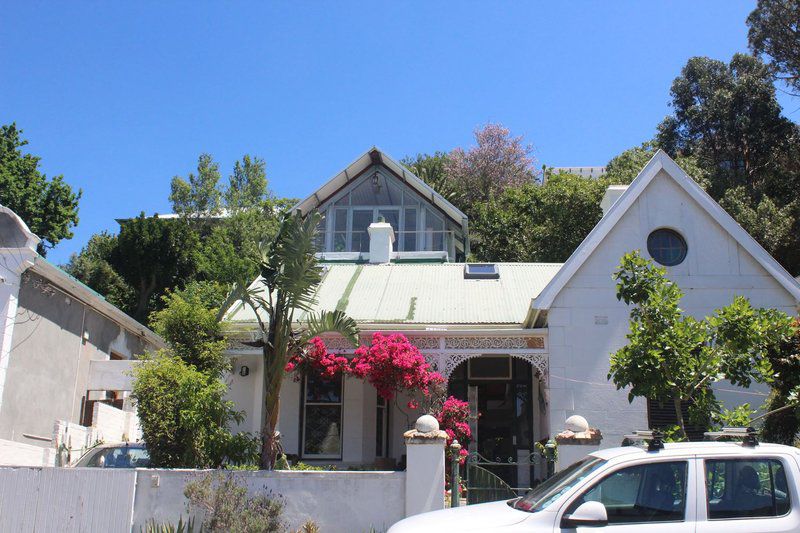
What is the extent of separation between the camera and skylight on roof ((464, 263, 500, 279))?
18.5 meters

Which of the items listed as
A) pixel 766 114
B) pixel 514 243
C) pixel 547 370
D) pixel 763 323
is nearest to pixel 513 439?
pixel 547 370

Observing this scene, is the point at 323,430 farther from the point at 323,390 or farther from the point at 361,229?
the point at 361,229

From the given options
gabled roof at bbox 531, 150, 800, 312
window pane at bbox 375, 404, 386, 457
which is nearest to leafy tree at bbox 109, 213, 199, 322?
window pane at bbox 375, 404, 386, 457

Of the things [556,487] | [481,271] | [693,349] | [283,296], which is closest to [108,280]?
[481,271]

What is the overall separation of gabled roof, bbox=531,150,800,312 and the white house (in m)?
0.02

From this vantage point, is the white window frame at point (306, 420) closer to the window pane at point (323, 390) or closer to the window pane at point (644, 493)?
the window pane at point (323, 390)

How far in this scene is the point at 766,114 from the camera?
3516 centimetres

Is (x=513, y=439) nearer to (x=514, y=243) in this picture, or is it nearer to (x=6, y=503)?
(x=6, y=503)

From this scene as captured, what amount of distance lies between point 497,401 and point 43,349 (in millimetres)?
9608

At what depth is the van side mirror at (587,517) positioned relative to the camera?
19.0 ft

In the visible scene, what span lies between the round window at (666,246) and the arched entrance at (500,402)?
3.63 metres

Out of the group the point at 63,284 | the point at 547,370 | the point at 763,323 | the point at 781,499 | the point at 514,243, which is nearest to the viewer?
the point at 781,499

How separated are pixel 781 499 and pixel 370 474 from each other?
5.47m

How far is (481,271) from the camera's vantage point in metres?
18.8
